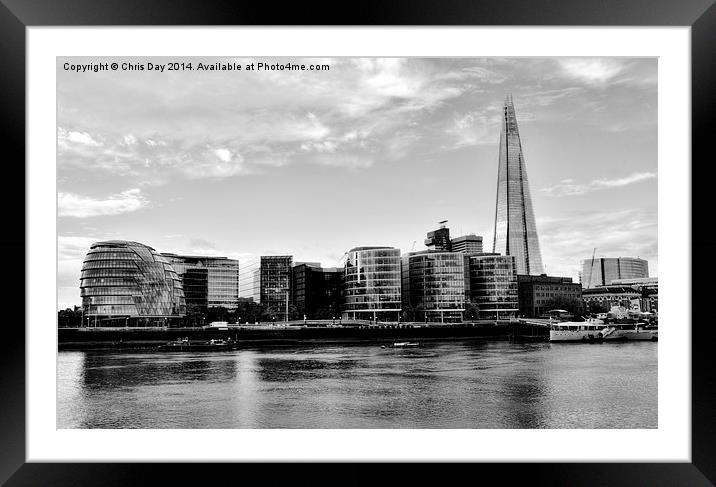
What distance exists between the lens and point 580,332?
637 inches

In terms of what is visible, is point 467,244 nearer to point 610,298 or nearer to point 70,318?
point 610,298

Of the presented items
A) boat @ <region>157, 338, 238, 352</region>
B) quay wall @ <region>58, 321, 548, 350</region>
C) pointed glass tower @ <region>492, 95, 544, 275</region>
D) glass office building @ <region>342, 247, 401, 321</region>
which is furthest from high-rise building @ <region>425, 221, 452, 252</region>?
pointed glass tower @ <region>492, 95, 544, 275</region>

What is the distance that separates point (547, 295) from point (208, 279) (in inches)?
487

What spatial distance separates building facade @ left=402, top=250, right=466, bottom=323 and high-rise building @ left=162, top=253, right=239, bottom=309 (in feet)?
21.3

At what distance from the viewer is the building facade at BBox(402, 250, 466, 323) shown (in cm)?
2053

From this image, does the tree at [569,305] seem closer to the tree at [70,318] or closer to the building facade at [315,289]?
the building facade at [315,289]

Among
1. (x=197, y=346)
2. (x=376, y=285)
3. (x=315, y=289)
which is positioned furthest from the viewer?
(x=315, y=289)

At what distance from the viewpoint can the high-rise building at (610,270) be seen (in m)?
16.5

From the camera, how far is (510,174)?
110 ft

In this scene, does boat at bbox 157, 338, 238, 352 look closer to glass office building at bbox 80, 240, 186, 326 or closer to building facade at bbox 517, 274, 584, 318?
glass office building at bbox 80, 240, 186, 326

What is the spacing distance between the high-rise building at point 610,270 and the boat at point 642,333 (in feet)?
4.70
